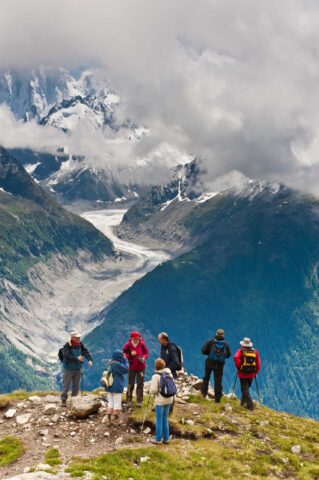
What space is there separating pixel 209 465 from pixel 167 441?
3.90m

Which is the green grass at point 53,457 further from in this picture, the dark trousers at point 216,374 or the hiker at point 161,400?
the dark trousers at point 216,374

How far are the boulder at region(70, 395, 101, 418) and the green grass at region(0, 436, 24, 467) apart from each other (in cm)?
483

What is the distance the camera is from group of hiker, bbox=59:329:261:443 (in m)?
34.3

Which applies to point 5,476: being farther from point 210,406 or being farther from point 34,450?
point 210,406

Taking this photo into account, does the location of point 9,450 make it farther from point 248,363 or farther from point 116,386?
point 248,363

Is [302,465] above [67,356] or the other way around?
the other way around

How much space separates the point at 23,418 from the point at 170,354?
496 inches

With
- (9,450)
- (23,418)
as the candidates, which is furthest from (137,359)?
(9,450)

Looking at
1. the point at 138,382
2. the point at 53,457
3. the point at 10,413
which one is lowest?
the point at 53,457

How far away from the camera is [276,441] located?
38094 millimetres

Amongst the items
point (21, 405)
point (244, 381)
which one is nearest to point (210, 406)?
point (244, 381)

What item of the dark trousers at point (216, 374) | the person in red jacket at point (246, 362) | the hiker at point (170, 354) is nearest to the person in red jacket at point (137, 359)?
the hiker at point (170, 354)

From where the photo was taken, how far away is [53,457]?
104 feet

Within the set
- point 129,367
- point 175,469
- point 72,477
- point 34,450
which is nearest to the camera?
point 72,477
